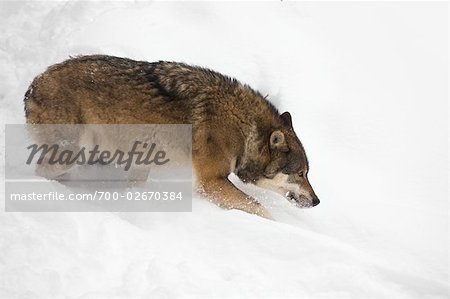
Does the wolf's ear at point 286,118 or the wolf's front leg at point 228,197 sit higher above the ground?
the wolf's ear at point 286,118

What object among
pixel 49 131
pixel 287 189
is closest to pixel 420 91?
pixel 287 189

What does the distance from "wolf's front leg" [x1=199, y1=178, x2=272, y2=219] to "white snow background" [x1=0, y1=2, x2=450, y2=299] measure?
0.15 metres

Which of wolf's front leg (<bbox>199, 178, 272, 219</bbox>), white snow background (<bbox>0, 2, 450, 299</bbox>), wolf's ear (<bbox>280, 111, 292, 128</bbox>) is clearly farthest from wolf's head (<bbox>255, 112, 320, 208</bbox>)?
wolf's front leg (<bbox>199, 178, 272, 219</bbox>)

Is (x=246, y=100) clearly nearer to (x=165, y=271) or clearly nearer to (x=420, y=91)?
(x=165, y=271)

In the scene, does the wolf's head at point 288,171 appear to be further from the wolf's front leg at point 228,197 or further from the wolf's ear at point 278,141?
the wolf's front leg at point 228,197

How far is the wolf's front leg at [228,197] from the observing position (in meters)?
5.28

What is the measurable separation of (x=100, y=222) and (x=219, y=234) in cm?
94

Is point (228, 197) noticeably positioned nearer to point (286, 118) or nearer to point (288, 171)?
point (288, 171)

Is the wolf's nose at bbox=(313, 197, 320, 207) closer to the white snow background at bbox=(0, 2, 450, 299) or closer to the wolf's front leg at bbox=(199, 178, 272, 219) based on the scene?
the white snow background at bbox=(0, 2, 450, 299)

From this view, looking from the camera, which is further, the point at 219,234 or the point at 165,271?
the point at 219,234

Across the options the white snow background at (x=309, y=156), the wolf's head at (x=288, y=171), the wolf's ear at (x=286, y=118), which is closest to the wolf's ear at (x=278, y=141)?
the wolf's head at (x=288, y=171)

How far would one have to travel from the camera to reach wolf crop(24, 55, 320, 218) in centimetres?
513

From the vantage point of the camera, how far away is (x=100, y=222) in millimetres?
4363

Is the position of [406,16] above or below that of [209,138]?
above
